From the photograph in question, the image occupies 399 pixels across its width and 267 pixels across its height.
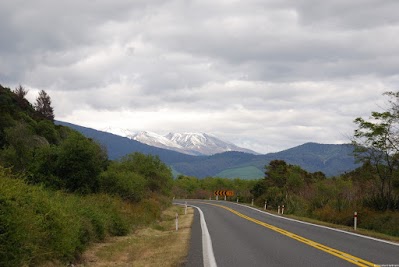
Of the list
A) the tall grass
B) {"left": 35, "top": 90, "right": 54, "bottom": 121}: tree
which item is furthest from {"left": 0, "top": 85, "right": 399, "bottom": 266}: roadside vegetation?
{"left": 35, "top": 90, "right": 54, "bottom": 121}: tree

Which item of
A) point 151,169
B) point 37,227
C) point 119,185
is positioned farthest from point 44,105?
point 37,227

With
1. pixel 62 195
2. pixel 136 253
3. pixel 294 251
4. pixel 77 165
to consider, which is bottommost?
pixel 136 253

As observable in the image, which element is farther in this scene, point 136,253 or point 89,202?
point 89,202

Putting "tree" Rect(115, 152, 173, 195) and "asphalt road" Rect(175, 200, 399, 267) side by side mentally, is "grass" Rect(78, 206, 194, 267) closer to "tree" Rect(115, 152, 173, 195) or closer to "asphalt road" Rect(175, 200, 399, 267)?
"asphalt road" Rect(175, 200, 399, 267)

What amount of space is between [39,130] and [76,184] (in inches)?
1373

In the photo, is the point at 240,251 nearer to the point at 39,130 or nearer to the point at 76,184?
the point at 76,184

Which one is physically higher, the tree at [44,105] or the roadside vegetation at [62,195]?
the tree at [44,105]

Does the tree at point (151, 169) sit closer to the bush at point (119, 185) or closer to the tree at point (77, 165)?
the bush at point (119, 185)

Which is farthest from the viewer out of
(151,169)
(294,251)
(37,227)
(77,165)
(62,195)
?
(151,169)

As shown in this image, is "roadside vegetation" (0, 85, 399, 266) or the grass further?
the grass

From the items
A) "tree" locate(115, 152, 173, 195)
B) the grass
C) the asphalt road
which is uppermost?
"tree" locate(115, 152, 173, 195)

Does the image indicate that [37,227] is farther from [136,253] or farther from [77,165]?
[77,165]

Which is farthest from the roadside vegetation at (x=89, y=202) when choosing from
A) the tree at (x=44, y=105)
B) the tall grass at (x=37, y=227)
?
the tree at (x=44, y=105)

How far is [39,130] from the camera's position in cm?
5888
